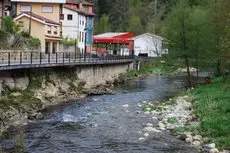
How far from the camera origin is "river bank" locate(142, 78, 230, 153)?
2308 cm

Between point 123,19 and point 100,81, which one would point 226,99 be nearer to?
point 100,81

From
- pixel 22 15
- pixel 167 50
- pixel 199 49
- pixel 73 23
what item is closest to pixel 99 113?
pixel 199 49

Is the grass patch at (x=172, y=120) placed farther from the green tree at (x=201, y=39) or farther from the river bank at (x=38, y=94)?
the green tree at (x=201, y=39)

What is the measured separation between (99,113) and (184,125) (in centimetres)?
749

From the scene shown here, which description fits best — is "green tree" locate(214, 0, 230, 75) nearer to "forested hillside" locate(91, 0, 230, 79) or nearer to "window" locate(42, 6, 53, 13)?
"forested hillside" locate(91, 0, 230, 79)

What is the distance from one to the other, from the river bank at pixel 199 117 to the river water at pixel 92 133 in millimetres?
784

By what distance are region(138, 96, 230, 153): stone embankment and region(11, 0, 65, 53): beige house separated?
1079 inches

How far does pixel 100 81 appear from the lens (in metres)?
55.5

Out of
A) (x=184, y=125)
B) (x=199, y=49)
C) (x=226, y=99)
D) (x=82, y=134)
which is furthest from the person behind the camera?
(x=199, y=49)

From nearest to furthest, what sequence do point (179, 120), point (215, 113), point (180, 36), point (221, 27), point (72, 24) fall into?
point (215, 113)
point (179, 120)
point (221, 27)
point (180, 36)
point (72, 24)

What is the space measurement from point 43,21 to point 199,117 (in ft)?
124

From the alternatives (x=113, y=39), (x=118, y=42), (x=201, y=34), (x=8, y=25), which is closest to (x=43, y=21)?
(x=8, y=25)

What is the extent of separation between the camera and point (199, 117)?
93.6ft

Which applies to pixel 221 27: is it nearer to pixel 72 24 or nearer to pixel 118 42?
pixel 72 24
